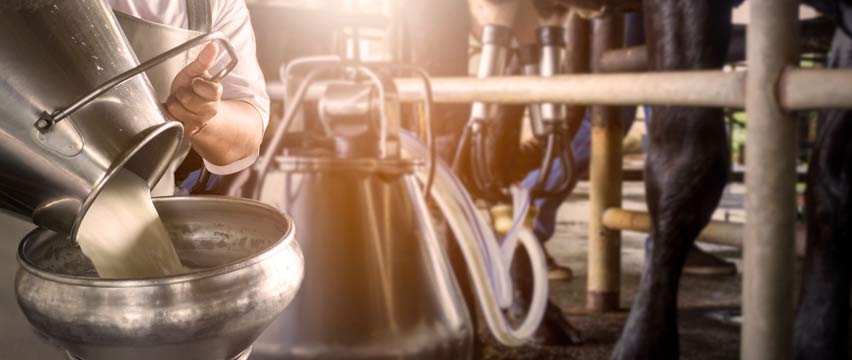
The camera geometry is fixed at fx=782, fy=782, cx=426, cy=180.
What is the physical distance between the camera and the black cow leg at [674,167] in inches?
52.4

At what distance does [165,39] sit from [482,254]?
0.96 metres

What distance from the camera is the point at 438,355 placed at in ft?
3.79

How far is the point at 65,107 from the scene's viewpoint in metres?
0.46

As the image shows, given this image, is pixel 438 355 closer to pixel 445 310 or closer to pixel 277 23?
pixel 445 310

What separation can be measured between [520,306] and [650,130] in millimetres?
739

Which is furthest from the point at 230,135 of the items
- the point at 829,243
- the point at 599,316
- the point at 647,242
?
the point at 647,242

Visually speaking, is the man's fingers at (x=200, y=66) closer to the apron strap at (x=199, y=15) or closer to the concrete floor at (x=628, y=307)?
the apron strap at (x=199, y=15)

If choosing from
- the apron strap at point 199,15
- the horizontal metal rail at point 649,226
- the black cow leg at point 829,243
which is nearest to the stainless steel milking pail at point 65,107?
the apron strap at point 199,15

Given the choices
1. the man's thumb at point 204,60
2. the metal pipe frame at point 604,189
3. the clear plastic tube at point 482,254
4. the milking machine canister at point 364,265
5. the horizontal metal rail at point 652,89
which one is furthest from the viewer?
the metal pipe frame at point 604,189

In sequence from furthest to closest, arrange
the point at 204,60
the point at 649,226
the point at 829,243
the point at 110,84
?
the point at 649,226 < the point at 829,243 < the point at 204,60 < the point at 110,84

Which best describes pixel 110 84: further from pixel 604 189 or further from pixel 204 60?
pixel 604 189

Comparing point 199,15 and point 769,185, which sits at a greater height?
point 199,15

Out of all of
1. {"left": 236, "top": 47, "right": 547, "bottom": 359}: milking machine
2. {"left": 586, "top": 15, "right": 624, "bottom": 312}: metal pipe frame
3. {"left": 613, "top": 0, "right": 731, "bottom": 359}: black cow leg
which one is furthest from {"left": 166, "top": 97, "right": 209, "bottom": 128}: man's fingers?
{"left": 586, "top": 15, "right": 624, "bottom": 312}: metal pipe frame

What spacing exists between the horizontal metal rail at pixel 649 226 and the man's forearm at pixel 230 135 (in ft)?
3.91
